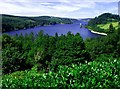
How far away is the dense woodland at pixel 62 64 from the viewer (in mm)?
8727

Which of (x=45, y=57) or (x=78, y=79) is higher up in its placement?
(x=78, y=79)

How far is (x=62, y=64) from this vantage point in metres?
33.8

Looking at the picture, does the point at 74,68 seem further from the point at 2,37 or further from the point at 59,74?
the point at 2,37

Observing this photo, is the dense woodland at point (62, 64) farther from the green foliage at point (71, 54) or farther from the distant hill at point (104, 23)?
the distant hill at point (104, 23)

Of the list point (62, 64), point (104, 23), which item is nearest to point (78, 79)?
point (62, 64)

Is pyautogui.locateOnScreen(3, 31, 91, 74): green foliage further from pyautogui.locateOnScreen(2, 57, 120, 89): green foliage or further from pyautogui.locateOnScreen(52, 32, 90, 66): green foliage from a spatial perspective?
pyautogui.locateOnScreen(2, 57, 120, 89): green foliage

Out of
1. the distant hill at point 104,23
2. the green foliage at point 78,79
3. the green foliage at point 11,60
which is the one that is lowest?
the distant hill at point 104,23

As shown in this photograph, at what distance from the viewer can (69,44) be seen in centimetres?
3653

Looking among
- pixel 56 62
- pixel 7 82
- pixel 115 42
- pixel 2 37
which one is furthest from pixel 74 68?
pixel 115 42

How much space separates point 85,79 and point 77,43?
28082mm

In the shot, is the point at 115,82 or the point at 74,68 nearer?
the point at 115,82

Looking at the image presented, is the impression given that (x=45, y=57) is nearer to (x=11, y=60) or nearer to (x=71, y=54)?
(x=71, y=54)

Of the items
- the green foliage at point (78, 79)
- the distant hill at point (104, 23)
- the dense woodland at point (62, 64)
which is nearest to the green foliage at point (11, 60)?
the dense woodland at point (62, 64)

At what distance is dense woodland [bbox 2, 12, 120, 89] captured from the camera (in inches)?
344
